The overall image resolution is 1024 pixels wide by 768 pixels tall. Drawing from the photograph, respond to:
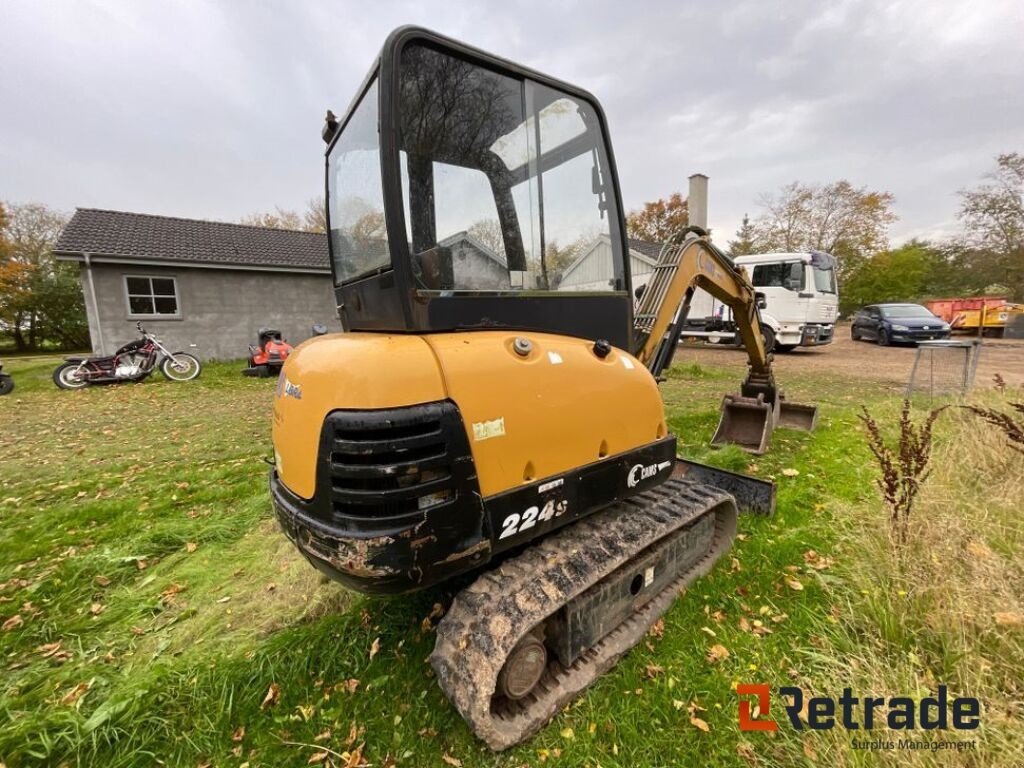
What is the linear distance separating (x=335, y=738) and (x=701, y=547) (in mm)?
2336

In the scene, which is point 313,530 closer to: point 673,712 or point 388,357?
point 388,357

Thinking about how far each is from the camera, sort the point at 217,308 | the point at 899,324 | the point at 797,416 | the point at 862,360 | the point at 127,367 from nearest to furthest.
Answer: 1. the point at 797,416
2. the point at 127,367
3. the point at 862,360
4. the point at 217,308
5. the point at 899,324

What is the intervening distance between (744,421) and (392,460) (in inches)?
196

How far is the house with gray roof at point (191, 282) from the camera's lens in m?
13.0

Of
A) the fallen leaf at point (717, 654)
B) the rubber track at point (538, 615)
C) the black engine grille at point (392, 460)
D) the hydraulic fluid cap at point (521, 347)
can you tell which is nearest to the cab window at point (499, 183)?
the hydraulic fluid cap at point (521, 347)

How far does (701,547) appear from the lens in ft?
10.0

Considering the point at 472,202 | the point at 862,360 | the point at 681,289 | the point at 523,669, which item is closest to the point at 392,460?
the point at 523,669

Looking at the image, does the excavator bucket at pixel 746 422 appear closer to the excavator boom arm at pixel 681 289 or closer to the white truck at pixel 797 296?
the excavator boom arm at pixel 681 289

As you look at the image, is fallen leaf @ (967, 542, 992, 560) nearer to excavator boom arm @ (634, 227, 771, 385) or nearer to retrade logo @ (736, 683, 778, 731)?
retrade logo @ (736, 683, 778, 731)

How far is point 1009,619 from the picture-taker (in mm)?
2070

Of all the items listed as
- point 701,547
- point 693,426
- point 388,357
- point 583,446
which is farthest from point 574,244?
point 693,426

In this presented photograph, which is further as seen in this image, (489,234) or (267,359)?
(267,359)

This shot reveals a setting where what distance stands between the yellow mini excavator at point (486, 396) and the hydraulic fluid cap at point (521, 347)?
0.08ft

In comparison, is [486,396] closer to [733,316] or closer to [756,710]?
[756,710]
